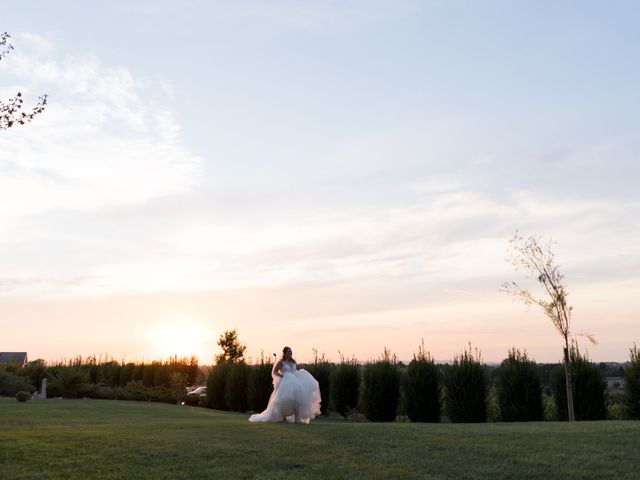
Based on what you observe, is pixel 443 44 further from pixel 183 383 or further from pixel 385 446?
pixel 183 383

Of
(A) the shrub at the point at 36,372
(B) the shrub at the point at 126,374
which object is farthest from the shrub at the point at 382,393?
(A) the shrub at the point at 36,372

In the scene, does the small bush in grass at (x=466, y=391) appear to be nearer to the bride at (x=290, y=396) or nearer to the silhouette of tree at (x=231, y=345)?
the bride at (x=290, y=396)

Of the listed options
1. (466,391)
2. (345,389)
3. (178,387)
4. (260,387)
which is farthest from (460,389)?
(178,387)

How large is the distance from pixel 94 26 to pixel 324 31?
5.79 m

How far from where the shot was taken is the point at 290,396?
16.0 m

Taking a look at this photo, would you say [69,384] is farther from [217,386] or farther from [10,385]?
[217,386]

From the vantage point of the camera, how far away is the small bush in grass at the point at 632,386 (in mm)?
19031

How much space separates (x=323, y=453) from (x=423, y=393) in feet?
41.8

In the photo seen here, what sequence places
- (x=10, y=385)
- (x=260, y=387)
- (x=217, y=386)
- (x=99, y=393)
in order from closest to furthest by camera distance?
(x=260, y=387) → (x=10, y=385) → (x=217, y=386) → (x=99, y=393)

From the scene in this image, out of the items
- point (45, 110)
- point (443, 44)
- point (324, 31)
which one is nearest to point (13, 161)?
point (45, 110)

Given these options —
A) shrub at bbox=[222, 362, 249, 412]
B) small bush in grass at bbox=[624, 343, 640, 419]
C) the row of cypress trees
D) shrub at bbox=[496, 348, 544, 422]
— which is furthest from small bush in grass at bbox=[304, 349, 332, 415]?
small bush in grass at bbox=[624, 343, 640, 419]

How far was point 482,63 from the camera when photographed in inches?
639

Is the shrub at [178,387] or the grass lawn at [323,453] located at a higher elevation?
the shrub at [178,387]

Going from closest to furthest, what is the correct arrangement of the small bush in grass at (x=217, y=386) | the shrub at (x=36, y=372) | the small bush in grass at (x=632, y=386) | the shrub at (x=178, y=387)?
1. the small bush in grass at (x=632, y=386)
2. the small bush in grass at (x=217, y=386)
3. the shrub at (x=178, y=387)
4. the shrub at (x=36, y=372)
